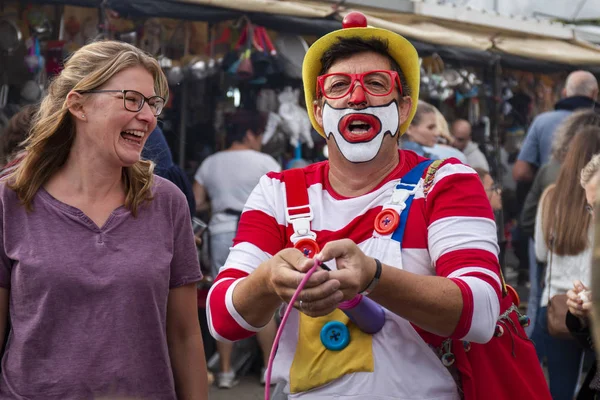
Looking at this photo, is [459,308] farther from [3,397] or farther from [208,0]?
[208,0]

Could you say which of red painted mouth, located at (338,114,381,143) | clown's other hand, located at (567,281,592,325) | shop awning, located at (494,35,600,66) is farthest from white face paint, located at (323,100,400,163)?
shop awning, located at (494,35,600,66)

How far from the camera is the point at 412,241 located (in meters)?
2.31

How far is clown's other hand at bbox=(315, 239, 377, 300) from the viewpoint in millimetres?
1970

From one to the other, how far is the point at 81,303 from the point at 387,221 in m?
0.89

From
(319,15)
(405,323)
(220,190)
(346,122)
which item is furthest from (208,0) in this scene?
(405,323)

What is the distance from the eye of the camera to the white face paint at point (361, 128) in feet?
8.14

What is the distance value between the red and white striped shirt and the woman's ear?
627mm

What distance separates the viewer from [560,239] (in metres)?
4.77

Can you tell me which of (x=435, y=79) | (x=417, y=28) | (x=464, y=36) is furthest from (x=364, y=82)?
(x=435, y=79)

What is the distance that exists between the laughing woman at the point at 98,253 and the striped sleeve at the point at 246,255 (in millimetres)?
310

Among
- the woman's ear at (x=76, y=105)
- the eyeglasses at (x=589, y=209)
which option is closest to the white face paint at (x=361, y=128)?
the woman's ear at (x=76, y=105)

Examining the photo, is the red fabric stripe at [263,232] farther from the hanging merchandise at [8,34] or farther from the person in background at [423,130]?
the hanging merchandise at [8,34]

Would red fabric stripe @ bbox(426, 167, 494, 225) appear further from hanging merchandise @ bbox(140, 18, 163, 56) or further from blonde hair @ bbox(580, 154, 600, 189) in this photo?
hanging merchandise @ bbox(140, 18, 163, 56)

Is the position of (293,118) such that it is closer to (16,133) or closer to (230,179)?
(230,179)
